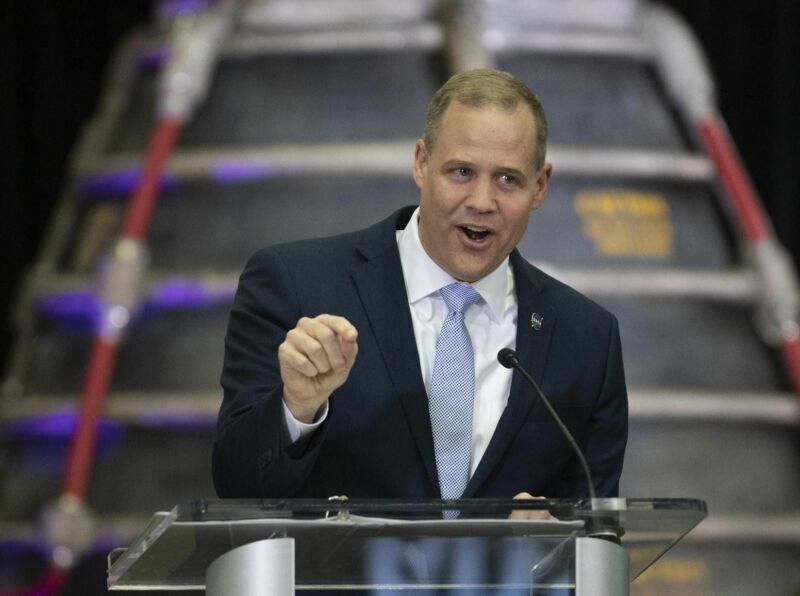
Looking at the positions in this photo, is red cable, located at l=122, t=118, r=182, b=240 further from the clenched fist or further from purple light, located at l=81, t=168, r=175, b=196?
the clenched fist

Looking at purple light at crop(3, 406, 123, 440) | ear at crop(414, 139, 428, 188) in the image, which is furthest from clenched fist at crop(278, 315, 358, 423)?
purple light at crop(3, 406, 123, 440)

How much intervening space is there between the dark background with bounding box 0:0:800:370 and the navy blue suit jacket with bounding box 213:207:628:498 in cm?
438

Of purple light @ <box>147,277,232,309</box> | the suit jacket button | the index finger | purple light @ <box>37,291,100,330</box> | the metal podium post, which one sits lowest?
the metal podium post

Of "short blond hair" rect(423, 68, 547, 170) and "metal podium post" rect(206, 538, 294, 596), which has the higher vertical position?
"short blond hair" rect(423, 68, 547, 170)

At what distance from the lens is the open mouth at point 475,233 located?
3.94 m

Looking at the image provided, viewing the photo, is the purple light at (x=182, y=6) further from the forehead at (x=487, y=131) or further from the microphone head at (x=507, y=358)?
the microphone head at (x=507, y=358)

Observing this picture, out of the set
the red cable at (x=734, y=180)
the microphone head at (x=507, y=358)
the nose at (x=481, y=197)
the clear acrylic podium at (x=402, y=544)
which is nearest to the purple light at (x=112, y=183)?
the red cable at (x=734, y=180)

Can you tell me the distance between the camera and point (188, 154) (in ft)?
26.0

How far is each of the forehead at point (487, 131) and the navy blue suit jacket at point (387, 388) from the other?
1.18 ft

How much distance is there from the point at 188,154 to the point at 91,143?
744mm

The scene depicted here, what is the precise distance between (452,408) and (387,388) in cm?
16

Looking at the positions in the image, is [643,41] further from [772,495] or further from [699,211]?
[772,495]

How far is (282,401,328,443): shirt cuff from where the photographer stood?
358 cm

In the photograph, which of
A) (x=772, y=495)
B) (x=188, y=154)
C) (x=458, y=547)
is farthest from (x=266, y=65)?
(x=458, y=547)
